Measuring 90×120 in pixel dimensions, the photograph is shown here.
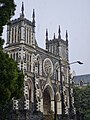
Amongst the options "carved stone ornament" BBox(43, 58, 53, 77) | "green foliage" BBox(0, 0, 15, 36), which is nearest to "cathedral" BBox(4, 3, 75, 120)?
"carved stone ornament" BBox(43, 58, 53, 77)

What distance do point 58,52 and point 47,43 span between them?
2.98 m

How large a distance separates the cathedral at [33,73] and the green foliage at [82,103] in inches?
139

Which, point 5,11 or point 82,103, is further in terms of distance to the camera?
point 82,103

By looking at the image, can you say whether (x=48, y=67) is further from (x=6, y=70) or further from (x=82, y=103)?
(x=6, y=70)

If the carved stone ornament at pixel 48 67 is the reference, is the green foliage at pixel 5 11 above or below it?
below

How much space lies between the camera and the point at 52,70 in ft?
172

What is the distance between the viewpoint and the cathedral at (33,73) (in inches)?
1721

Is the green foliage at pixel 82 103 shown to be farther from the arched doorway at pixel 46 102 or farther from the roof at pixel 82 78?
the roof at pixel 82 78

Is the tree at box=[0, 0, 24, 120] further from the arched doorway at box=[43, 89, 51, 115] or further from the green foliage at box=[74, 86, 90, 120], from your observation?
the green foliage at box=[74, 86, 90, 120]

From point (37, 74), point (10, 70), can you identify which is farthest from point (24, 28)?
point (10, 70)

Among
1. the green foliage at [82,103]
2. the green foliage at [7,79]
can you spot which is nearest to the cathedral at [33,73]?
the green foliage at [82,103]

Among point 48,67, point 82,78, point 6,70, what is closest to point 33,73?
point 48,67

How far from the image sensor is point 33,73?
153ft

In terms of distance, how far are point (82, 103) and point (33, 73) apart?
722 inches
